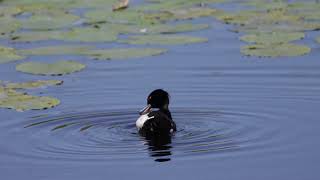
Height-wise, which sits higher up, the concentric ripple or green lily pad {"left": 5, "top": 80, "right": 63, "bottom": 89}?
green lily pad {"left": 5, "top": 80, "right": 63, "bottom": 89}

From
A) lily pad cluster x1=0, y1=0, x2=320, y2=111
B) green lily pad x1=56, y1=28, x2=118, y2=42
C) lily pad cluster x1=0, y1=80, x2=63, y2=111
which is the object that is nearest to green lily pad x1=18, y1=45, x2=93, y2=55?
lily pad cluster x1=0, y1=0, x2=320, y2=111

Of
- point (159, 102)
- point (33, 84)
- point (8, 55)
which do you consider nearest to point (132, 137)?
point (159, 102)

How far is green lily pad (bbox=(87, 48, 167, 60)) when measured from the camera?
1689 cm

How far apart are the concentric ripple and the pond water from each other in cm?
1

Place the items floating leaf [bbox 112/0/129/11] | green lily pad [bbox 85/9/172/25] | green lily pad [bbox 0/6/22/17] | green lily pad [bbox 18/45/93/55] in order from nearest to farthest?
green lily pad [bbox 18/45/93/55], green lily pad [bbox 85/9/172/25], floating leaf [bbox 112/0/129/11], green lily pad [bbox 0/6/22/17]

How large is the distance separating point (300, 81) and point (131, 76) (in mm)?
2683

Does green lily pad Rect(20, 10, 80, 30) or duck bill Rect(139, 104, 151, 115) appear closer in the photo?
duck bill Rect(139, 104, 151, 115)

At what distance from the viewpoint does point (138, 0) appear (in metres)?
22.6

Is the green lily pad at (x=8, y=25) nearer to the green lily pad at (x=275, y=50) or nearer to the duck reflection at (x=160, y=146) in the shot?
the green lily pad at (x=275, y=50)

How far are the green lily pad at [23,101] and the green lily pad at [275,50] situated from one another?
388 cm

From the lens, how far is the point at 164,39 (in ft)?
59.0

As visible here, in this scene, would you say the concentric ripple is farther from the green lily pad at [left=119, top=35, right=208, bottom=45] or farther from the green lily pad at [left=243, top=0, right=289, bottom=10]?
the green lily pad at [left=243, top=0, right=289, bottom=10]

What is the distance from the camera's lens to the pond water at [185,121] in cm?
1132

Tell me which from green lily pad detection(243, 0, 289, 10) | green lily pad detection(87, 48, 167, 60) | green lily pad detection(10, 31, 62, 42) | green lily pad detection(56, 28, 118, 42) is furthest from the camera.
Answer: green lily pad detection(243, 0, 289, 10)
